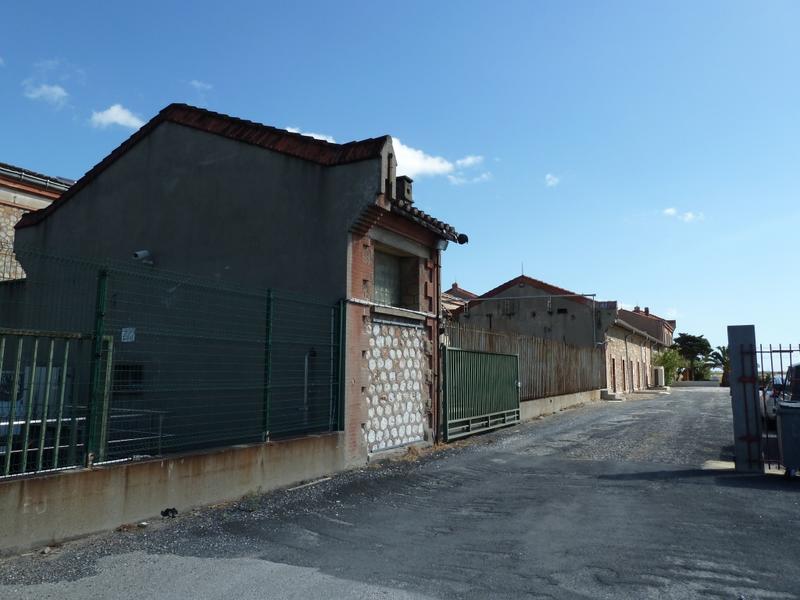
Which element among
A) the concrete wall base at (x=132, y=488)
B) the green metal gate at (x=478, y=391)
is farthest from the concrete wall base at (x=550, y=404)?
the concrete wall base at (x=132, y=488)

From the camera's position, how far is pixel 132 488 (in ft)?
20.4

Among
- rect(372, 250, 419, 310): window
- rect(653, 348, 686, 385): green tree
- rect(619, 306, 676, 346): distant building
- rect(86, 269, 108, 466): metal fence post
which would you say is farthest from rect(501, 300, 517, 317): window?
rect(86, 269, 108, 466): metal fence post

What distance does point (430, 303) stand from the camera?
496 inches

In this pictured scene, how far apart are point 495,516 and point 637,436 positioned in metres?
8.34

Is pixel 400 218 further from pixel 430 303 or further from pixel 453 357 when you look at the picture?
pixel 453 357

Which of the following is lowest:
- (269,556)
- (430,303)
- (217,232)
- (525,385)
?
(269,556)

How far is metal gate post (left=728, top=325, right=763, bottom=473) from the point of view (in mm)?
9531

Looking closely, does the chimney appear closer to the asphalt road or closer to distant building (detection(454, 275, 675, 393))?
the asphalt road

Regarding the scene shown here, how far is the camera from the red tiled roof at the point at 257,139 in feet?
33.9

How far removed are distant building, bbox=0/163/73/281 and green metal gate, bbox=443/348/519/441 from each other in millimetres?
14347

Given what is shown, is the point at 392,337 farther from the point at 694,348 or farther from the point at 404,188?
the point at 694,348

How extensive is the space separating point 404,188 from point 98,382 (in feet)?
21.6

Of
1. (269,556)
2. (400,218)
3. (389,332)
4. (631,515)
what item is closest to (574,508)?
(631,515)

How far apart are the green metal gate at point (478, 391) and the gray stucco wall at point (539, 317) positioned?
1503 centimetres
